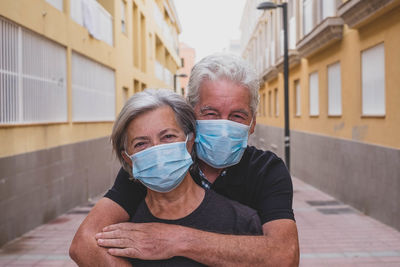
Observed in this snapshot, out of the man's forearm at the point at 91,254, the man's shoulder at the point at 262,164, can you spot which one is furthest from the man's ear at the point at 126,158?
the man's shoulder at the point at 262,164

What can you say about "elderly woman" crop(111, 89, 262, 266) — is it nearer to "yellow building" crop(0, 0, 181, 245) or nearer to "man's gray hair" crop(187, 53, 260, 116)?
"man's gray hair" crop(187, 53, 260, 116)

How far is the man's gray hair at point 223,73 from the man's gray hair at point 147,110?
0.25m

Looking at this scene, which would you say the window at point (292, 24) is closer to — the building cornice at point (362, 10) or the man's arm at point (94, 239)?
the building cornice at point (362, 10)

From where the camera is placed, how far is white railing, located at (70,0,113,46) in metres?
11.1

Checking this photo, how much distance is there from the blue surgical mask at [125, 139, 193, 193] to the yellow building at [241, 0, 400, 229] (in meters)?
6.64

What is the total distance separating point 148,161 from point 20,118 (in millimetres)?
6433

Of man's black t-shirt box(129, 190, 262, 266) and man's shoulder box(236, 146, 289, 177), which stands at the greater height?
man's shoulder box(236, 146, 289, 177)

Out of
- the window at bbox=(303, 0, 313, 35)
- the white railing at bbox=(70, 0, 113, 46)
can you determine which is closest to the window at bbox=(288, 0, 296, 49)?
the window at bbox=(303, 0, 313, 35)

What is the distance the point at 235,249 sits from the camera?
2.00 metres

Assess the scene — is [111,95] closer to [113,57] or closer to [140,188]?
[113,57]

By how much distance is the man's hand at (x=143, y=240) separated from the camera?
195 cm

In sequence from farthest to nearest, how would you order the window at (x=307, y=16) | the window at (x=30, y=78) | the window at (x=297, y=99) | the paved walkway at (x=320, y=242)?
the window at (x=297, y=99) → the window at (x=307, y=16) → the window at (x=30, y=78) → the paved walkway at (x=320, y=242)

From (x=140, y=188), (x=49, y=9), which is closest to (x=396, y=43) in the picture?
(x=49, y=9)

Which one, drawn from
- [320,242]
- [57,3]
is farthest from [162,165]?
[57,3]
